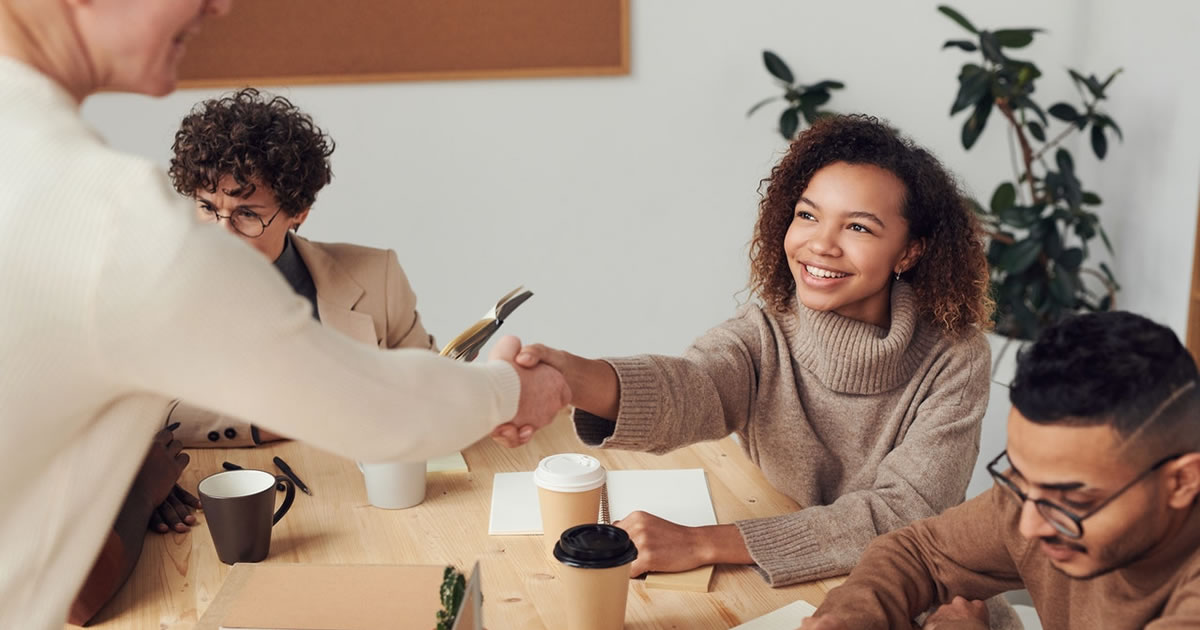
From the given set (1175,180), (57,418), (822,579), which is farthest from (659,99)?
(57,418)

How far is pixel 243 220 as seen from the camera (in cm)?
209

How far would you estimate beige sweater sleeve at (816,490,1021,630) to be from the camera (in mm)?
1238

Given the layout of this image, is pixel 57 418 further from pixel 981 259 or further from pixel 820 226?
pixel 981 259

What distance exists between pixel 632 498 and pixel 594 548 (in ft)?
1.39

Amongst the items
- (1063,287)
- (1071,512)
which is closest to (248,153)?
(1071,512)

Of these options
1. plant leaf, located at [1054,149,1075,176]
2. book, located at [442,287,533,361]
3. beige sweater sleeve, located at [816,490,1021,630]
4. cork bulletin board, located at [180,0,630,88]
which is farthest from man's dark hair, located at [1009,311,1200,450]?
cork bulletin board, located at [180,0,630,88]

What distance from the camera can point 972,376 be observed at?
159cm

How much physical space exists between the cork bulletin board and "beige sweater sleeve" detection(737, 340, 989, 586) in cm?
211

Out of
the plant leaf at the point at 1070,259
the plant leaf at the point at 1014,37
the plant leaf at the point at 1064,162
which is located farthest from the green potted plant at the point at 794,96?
the plant leaf at the point at 1070,259

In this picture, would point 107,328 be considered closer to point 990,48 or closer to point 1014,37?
point 990,48

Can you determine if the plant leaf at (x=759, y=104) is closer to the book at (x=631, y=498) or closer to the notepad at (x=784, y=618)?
the book at (x=631, y=498)

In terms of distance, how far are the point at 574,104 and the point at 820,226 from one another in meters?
1.95

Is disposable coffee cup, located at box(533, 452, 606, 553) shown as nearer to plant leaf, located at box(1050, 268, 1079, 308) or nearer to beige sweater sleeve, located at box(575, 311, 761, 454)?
beige sweater sleeve, located at box(575, 311, 761, 454)

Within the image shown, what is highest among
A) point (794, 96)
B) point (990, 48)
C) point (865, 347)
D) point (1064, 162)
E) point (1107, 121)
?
point (990, 48)
